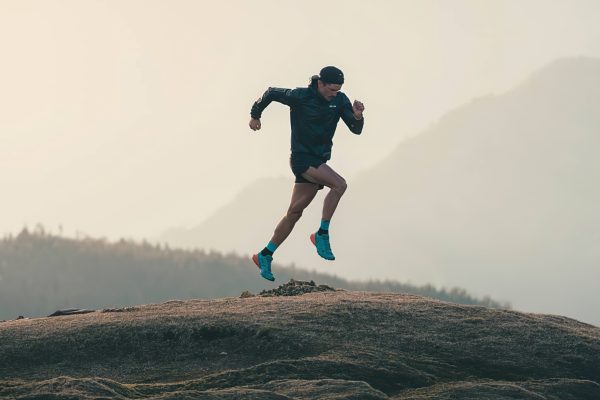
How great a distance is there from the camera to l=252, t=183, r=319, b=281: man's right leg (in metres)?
19.1

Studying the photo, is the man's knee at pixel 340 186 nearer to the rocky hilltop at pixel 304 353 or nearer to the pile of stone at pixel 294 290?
the rocky hilltop at pixel 304 353

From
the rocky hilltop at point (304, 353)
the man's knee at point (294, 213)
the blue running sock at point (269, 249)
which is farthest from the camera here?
the blue running sock at point (269, 249)

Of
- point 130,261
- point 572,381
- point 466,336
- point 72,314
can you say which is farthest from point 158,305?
point 130,261

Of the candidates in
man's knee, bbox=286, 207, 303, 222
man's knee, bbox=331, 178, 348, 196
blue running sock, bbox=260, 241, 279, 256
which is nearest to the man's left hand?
man's knee, bbox=331, 178, 348, 196

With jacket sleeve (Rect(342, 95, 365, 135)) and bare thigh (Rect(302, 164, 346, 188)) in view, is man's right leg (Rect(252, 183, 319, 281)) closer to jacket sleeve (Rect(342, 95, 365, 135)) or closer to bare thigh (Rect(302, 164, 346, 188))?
bare thigh (Rect(302, 164, 346, 188))

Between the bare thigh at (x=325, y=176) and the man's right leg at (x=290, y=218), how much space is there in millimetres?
174

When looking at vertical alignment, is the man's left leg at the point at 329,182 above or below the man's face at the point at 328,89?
below

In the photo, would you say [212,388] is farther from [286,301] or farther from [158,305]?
[158,305]

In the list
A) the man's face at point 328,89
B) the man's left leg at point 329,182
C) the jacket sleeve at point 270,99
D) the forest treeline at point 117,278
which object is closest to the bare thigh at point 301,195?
the man's left leg at point 329,182

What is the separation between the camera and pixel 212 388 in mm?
15055

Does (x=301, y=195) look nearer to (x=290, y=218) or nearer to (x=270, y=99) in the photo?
(x=290, y=218)

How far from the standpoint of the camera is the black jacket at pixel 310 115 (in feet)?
62.0

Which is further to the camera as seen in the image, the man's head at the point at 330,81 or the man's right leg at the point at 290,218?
the man's right leg at the point at 290,218

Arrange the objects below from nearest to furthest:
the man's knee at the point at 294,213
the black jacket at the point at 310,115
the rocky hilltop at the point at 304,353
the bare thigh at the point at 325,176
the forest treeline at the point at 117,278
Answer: the rocky hilltop at the point at 304,353, the bare thigh at the point at 325,176, the black jacket at the point at 310,115, the man's knee at the point at 294,213, the forest treeline at the point at 117,278
